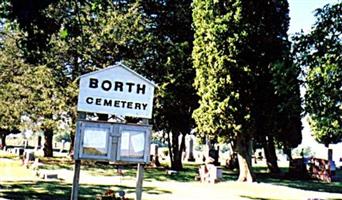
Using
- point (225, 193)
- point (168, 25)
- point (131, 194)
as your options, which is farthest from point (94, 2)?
point (168, 25)

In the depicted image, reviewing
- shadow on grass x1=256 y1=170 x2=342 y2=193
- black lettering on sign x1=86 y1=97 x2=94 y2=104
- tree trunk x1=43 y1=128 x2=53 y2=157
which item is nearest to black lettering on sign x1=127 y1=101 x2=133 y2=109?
black lettering on sign x1=86 y1=97 x2=94 y2=104

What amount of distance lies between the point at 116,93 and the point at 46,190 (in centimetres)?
770

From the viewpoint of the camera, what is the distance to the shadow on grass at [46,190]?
1371 cm

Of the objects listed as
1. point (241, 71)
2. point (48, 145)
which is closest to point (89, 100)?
point (241, 71)

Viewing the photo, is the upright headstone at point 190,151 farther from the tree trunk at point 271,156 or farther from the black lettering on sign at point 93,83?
the black lettering on sign at point 93,83

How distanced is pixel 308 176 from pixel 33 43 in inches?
898

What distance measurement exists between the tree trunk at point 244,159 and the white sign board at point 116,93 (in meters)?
13.6

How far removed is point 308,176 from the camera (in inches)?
1125

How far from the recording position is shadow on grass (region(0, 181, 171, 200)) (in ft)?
45.0

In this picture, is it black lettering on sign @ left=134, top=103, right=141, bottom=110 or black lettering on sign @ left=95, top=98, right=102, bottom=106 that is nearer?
black lettering on sign @ left=95, top=98, right=102, bottom=106

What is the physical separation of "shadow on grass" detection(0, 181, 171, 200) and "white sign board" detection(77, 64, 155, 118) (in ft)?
18.7

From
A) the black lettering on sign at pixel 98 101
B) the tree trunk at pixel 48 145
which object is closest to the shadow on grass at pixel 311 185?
the black lettering on sign at pixel 98 101

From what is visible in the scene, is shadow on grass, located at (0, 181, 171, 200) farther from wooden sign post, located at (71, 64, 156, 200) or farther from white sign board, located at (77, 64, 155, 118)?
white sign board, located at (77, 64, 155, 118)

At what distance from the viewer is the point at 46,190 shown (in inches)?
603
